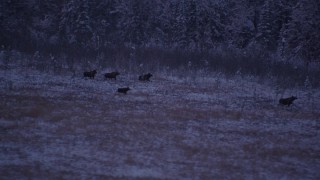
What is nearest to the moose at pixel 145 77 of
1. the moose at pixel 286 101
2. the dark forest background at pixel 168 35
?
the dark forest background at pixel 168 35

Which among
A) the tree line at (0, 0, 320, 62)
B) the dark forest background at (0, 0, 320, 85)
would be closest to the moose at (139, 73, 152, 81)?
the dark forest background at (0, 0, 320, 85)

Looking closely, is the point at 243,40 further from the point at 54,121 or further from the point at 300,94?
the point at 54,121

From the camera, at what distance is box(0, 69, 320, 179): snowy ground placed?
30.8ft

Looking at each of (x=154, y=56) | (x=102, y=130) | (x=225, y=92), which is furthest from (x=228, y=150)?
(x=154, y=56)

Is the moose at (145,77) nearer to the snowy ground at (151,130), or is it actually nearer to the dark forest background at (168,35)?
the snowy ground at (151,130)

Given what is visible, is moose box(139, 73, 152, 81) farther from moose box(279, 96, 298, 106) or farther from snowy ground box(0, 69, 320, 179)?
moose box(279, 96, 298, 106)

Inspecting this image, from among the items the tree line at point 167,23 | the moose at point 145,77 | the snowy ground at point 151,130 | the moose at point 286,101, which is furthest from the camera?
the tree line at point 167,23

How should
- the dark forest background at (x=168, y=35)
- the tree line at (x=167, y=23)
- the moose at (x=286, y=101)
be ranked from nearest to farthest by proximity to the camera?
the moose at (x=286, y=101)
the dark forest background at (x=168, y=35)
the tree line at (x=167, y=23)

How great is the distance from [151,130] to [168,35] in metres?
37.0

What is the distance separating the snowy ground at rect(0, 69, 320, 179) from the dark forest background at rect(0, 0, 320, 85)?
14.7 feet

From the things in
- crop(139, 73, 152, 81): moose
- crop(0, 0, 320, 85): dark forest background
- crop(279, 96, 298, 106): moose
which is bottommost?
crop(279, 96, 298, 106): moose

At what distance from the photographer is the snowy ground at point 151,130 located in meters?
9.39

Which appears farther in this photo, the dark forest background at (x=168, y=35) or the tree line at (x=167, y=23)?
the tree line at (x=167, y=23)

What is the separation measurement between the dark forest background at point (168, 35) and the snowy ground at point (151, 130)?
14.7 ft
